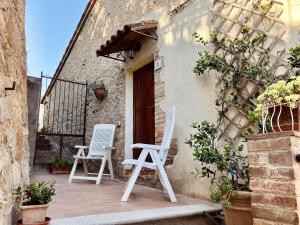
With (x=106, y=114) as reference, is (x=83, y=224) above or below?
below

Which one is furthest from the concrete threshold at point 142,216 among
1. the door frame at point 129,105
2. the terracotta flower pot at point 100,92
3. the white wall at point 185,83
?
the terracotta flower pot at point 100,92

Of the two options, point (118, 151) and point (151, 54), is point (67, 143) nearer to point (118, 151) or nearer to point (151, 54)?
point (118, 151)

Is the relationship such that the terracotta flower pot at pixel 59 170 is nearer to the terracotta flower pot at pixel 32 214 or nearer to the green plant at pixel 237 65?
the green plant at pixel 237 65

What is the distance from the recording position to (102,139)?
4.76 metres

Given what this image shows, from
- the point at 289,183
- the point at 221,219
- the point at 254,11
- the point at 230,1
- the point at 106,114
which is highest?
the point at 230,1

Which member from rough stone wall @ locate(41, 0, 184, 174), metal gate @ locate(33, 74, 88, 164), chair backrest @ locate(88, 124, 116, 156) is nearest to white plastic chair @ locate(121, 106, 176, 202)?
rough stone wall @ locate(41, 0, 184, 174)

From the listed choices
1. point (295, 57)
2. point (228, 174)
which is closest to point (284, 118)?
point (295, 57)

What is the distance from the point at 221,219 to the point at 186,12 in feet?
8.62

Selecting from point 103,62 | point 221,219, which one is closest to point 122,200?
point 221,219

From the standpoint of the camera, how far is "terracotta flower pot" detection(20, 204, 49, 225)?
169cm

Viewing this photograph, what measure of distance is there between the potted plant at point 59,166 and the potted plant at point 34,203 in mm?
3829

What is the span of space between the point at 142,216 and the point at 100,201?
0.83 m

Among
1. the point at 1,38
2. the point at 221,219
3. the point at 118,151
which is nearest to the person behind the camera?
the point at 1,38

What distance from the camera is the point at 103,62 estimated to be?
5.95m
